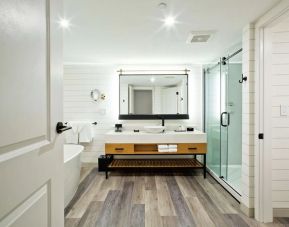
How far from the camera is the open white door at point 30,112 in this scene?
623mm

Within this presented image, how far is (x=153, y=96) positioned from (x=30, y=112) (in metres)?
3.14

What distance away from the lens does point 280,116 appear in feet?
6.75

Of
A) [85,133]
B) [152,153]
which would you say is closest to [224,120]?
[152,153]

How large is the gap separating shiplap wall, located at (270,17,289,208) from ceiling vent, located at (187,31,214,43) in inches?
28.3

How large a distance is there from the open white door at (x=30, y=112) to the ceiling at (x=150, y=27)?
926 mm

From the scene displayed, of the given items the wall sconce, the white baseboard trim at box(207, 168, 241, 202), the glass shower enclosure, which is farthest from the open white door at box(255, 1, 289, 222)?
the wall sconce

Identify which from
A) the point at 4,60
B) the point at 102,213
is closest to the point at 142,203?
the point at 102,213

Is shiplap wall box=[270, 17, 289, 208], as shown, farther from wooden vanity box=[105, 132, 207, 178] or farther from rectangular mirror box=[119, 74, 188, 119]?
rectangular mirror box=[119, 74, 188, 119]

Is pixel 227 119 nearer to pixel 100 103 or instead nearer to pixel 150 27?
pixel 150 27

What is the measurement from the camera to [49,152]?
3.07ft

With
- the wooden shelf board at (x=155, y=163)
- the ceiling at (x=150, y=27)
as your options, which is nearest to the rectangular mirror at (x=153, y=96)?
the ceiling at (x=150, y=27)

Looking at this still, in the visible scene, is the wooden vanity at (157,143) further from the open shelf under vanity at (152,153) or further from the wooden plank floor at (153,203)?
the wooden plank floor at (153,203)

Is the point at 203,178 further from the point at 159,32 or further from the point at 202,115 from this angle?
the point at 159,32

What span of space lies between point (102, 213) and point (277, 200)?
206 centimetres
